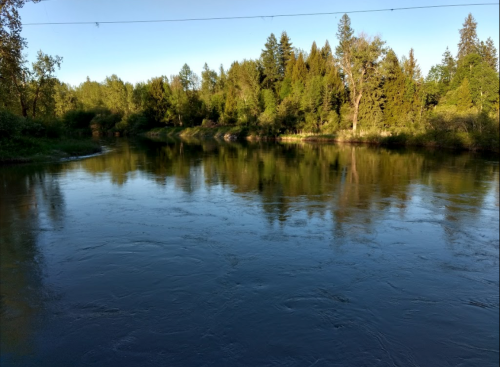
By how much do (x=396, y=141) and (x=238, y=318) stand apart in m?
38.5

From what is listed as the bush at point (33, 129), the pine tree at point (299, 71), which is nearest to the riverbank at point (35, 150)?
the bush at point (33, 129)

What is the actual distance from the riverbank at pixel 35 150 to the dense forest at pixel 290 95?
3.89 ft

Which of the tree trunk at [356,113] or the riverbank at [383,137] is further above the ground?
the tree trunk at [356,113]

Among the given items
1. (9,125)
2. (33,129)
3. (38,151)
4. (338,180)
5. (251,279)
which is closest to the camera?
(251,279)

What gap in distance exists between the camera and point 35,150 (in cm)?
2572

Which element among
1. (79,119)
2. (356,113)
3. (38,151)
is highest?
(79,119)

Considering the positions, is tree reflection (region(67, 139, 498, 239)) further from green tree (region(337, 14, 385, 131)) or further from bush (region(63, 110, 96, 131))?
bush (region(63, 110, 96, 131))

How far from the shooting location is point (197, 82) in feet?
264

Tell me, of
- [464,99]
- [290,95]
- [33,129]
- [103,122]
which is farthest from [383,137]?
[103,122]

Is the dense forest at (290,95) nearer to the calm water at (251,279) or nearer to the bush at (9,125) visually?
the bush at (9,125)

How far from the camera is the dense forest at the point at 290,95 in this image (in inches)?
1240

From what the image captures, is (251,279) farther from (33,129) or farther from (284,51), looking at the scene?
(284,51)

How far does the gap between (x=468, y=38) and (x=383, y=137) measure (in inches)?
1489

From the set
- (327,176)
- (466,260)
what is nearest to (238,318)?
(466,260)
